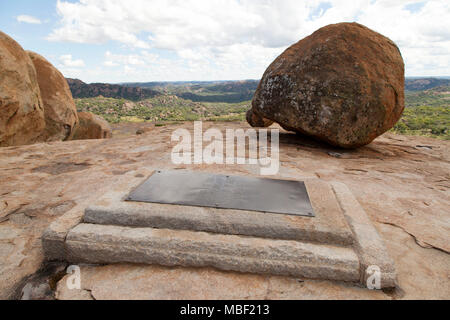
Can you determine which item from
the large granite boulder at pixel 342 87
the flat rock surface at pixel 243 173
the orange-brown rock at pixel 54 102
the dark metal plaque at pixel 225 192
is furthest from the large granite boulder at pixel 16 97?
the large granite boulder at pixel 342 87

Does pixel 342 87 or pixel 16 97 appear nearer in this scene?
pixel 342 87

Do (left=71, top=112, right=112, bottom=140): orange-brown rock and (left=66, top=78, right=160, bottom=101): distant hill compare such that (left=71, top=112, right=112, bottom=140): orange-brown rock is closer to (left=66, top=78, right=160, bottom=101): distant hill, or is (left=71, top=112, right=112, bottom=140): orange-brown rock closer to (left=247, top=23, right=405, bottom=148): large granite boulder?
(left=247, top=23, right=405, bottom=148): large granite boulder

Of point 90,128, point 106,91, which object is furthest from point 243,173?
point 106,91

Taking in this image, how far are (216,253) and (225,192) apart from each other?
2.37ft

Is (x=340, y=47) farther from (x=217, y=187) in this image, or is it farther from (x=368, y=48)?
(x=217, y=187)

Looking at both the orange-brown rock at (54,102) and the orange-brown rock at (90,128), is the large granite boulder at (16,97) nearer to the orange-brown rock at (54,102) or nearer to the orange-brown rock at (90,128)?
the orange-brown rock at (54,102)

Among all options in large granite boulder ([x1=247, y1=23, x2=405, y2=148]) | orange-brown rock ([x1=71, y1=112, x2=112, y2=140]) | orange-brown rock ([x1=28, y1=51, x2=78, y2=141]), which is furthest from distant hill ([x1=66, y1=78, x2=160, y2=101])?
large granite boulder ([x1=247, y1=23, x2=405, y2=148])

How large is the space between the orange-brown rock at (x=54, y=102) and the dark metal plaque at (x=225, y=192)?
513 cm

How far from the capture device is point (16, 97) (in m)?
4.89

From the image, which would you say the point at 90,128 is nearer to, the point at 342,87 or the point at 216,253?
the point at 342,87

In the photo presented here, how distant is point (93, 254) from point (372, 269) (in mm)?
2065

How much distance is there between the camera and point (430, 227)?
2416 mm

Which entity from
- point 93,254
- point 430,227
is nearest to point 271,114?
point 430,227

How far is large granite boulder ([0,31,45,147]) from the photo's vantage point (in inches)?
186
